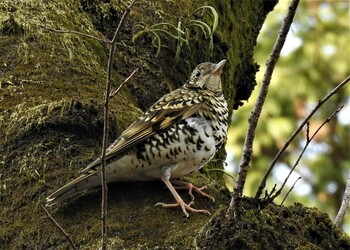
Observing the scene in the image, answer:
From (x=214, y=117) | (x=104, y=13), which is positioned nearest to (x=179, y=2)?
(x=104, y=13)

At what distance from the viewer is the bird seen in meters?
4.41

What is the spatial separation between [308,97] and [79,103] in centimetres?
917

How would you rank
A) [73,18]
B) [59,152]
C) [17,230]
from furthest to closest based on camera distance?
[73,18] → [59,152] → [17,230]

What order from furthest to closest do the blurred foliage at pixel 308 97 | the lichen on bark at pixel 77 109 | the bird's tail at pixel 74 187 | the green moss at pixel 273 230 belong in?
1. the blurred foliage at pixel 308 97
2. the bird's tail at pixel 74 187
3. the lichen on bark at pixel 77 109
4. the green moss at pixel 273 230

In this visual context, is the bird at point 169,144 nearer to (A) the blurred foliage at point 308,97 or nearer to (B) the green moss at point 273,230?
(B) the green moss at point 273,230

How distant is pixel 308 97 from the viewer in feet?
43.3

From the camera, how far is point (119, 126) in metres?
4.62

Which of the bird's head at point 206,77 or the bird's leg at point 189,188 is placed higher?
the bird's head at point 206,77

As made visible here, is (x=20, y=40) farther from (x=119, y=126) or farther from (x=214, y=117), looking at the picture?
(x=214, y=117)

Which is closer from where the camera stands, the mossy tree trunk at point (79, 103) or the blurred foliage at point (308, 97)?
the mossy tree trunk at point (79, 103)

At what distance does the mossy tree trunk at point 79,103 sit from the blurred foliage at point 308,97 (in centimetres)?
645

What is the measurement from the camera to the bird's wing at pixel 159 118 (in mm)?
4441

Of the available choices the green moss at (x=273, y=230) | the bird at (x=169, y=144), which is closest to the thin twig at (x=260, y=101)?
the green moss at (x=273, y=230)

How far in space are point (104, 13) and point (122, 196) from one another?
1688mm
